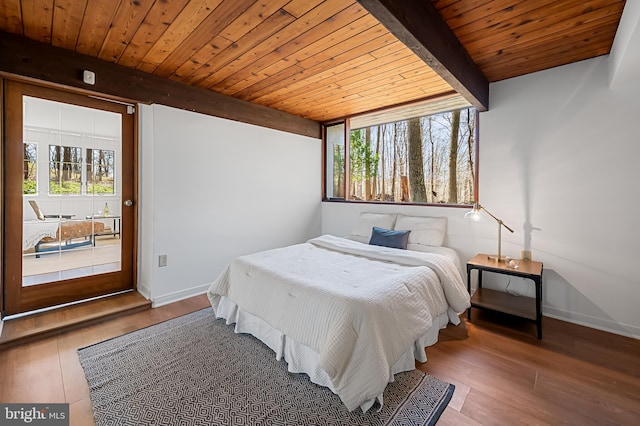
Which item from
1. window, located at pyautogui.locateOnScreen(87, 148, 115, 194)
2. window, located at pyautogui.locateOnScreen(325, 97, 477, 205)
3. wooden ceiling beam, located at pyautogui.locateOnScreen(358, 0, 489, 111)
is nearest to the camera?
wooden ceiling beam, located at pyautogui.locateOnScreen(358, 0, 489, 111)

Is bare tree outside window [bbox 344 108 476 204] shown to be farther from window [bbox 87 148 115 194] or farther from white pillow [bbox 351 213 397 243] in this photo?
window [bbox 87 148 115 194]

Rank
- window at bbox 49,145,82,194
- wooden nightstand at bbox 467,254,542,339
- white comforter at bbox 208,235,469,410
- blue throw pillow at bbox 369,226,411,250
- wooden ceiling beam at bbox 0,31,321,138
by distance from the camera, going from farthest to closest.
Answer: blue throw pillow at bbox 369,226,411,250 → window at bbox 49,145,82,194 → wooden nightstand at bbox 467,254,542,339 → wooden ceiling beam at bbox 0,31,321,138 → white comforter at bbox 208,235,469,410

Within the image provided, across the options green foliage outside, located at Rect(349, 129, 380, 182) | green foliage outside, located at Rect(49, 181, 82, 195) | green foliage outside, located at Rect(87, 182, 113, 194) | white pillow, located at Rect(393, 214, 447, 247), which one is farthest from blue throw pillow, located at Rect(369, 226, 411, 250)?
green foliage outside, located at Rect(49, 181, 82, 195)

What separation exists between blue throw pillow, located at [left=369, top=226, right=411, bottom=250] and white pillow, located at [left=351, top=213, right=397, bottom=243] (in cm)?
32

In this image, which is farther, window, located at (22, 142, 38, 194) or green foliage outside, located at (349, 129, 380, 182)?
green foliage outside, located at (349, 129, 380, 182)

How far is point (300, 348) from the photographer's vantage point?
187cm

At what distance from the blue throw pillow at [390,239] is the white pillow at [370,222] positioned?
0.32 metres

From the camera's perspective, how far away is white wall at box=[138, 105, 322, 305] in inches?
116

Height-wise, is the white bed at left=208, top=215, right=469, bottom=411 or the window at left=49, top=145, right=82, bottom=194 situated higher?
the window at left=49, top=145, right=82, bottom=194

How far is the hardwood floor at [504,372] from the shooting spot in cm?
155

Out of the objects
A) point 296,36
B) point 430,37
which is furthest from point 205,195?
point 430,37

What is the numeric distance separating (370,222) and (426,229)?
752mm

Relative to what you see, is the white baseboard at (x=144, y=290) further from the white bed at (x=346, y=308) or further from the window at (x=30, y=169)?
the window at (x=30, y=169)

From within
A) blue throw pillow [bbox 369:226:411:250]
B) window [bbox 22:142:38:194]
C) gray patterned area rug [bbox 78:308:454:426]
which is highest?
window [bbox 22:142:38:194]
